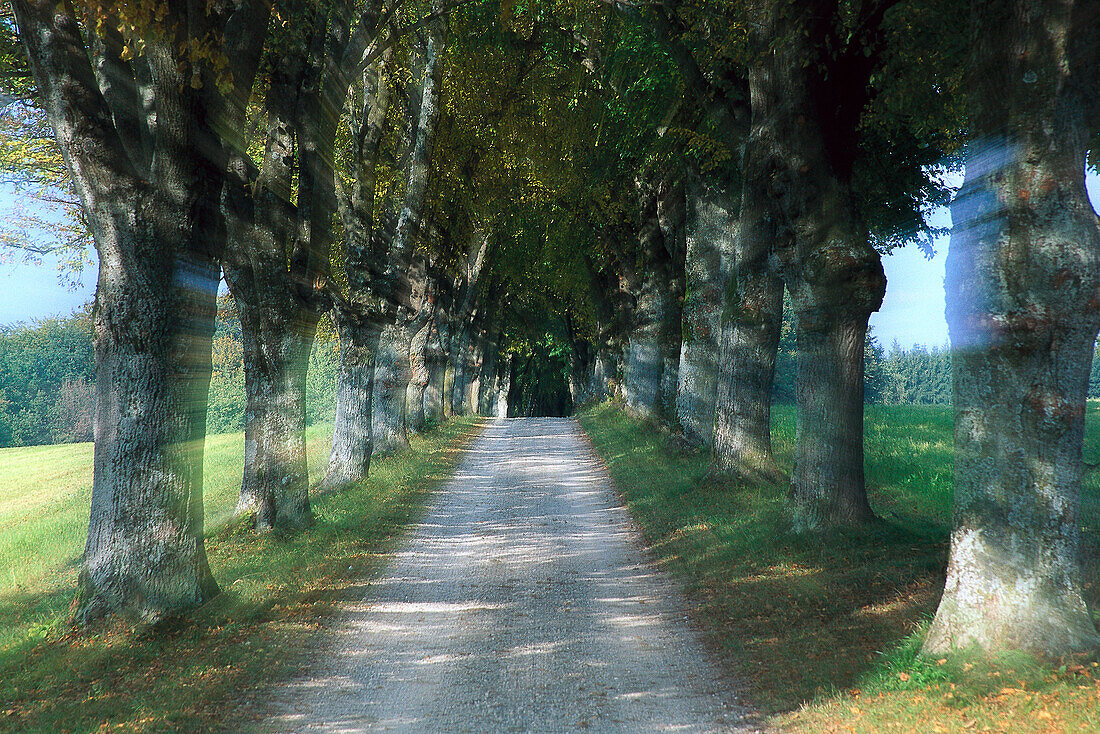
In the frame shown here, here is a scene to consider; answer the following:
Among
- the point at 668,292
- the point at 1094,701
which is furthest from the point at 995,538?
the point at 668,292

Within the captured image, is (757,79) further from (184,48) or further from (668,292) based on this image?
(668,292)

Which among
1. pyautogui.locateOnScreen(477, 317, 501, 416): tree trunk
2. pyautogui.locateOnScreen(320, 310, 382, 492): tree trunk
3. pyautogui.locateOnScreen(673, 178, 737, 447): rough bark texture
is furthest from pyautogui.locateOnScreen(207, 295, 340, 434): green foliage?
pyautogui.locateOnScreen(673, 178, 737, 447): rough bark texture

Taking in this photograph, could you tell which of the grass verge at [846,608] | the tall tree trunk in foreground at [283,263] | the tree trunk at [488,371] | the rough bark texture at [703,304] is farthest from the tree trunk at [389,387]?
the tree trunk at [488,371]

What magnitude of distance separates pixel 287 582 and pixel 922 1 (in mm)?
9713

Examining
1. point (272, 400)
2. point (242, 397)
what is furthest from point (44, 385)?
point (272, 400)

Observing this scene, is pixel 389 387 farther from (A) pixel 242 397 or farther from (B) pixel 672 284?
(A) pixel 242 397

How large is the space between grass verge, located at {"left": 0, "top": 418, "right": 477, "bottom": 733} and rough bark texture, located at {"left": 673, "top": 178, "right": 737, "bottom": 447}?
22.5 feet

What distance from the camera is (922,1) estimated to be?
7.64 meters

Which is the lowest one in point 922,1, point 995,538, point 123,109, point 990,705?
point 990,705

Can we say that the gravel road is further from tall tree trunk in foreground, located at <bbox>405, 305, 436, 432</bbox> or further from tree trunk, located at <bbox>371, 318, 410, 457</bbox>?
tall tree trunk in foreground, located at <bbox>405, 305, 436, 432</bbox>

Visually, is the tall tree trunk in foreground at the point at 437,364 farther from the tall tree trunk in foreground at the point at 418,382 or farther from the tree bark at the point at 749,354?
the tree bark at the point at 749,354

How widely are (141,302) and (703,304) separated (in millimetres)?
12322

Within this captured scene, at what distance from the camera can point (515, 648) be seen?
6.66m

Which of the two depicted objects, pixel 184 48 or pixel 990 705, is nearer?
pixel 990 705
